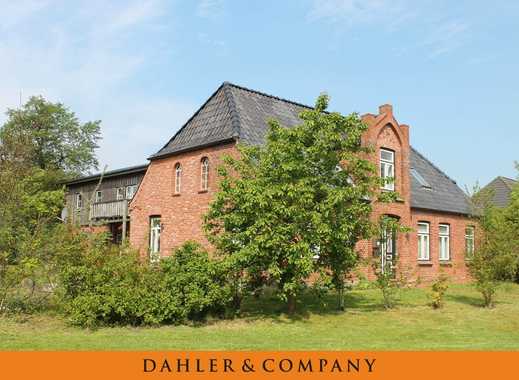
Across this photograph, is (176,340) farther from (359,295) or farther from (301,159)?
(359,295)

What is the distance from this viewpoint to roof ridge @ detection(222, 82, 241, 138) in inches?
785

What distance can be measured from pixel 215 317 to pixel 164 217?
9.19m

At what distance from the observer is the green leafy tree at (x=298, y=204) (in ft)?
44.6

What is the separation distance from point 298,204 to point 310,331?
307 cm

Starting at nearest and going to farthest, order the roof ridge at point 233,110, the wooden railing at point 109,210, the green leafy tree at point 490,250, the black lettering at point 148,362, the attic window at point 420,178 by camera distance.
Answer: the black lettering at point 148,362
the green leafy tree at point 490,250
the roof ridge at point 233,110
the attic window at point 420,178
the wooden railing at point 109,210

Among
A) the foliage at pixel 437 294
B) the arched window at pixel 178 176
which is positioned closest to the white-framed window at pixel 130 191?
the arched window at pixel 178 176

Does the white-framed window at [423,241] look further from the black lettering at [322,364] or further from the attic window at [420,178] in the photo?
the black lettering at [322,364]

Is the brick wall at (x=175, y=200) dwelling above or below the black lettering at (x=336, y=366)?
above

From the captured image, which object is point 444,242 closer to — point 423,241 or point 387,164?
point 423,241

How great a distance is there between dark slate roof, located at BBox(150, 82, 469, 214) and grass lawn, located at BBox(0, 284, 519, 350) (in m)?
6.68

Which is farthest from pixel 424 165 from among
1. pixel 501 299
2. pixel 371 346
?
pixel 371 346

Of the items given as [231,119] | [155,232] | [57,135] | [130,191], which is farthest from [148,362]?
[57,135]

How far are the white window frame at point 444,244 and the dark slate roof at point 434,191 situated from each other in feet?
3.02

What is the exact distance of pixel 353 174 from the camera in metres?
15.0
